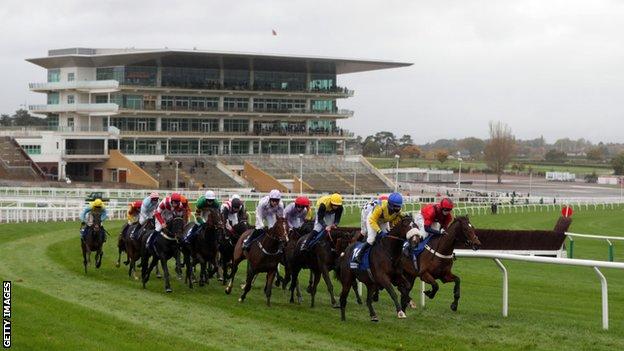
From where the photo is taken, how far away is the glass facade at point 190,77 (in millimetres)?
74188

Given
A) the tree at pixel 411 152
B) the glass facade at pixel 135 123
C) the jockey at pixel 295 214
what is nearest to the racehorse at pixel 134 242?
the jockey at pixel 295 214

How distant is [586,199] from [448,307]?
1664 inches

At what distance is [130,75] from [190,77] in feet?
15.7

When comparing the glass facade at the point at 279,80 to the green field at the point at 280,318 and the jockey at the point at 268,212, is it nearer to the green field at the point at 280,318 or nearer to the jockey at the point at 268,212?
the green field at the point at 280,318

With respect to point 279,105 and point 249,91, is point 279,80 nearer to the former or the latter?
point 279,105

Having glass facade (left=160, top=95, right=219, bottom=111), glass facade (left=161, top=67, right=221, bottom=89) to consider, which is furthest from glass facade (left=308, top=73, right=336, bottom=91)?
glass facade (left=160, top=95, right=219, bottom=111)

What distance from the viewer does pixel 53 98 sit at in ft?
248

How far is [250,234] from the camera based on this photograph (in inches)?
567

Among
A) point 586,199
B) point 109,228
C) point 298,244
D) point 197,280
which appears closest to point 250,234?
point 298,244

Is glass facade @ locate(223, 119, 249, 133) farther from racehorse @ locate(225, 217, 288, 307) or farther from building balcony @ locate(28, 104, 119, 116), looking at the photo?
racehorse @ locate(225, 217, 288, 307)

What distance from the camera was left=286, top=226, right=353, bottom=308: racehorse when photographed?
13.3m

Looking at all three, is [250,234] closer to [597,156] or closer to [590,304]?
[590,304]

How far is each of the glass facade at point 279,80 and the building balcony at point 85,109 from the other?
12206mm

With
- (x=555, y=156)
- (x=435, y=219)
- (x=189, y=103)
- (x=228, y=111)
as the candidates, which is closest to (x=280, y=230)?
(x=435, y=219)
